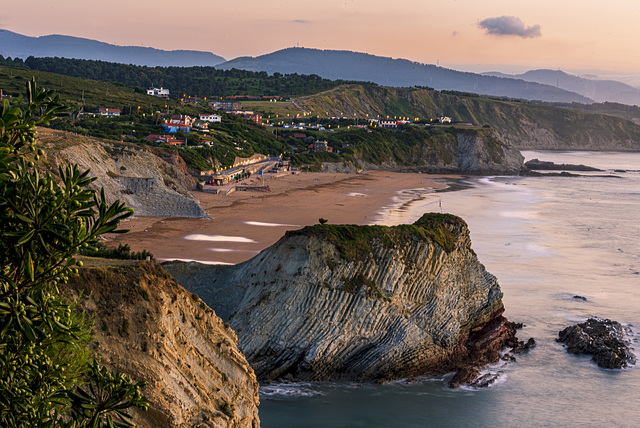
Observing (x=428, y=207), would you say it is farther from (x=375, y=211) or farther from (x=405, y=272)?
(x=405, y=272)

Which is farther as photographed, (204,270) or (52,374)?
(204,270)

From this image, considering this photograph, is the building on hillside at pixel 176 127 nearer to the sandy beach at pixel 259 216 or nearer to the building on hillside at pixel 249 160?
the building on hillside at pixel 249 160

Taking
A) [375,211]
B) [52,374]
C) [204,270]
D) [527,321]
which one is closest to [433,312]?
[527,321]

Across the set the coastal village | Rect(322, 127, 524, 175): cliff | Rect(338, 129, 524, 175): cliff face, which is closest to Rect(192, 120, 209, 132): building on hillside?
the coastal village

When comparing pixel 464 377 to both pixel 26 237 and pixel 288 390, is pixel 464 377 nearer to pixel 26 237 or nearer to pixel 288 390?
pixel 288 390

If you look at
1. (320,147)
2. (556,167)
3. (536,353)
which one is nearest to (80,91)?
(320,147)

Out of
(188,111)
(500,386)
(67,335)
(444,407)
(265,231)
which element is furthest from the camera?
(188,111)

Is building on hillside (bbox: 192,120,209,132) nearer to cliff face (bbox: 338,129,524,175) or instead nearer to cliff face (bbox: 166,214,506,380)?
cliff face (bbox: 338,129,524,175)
